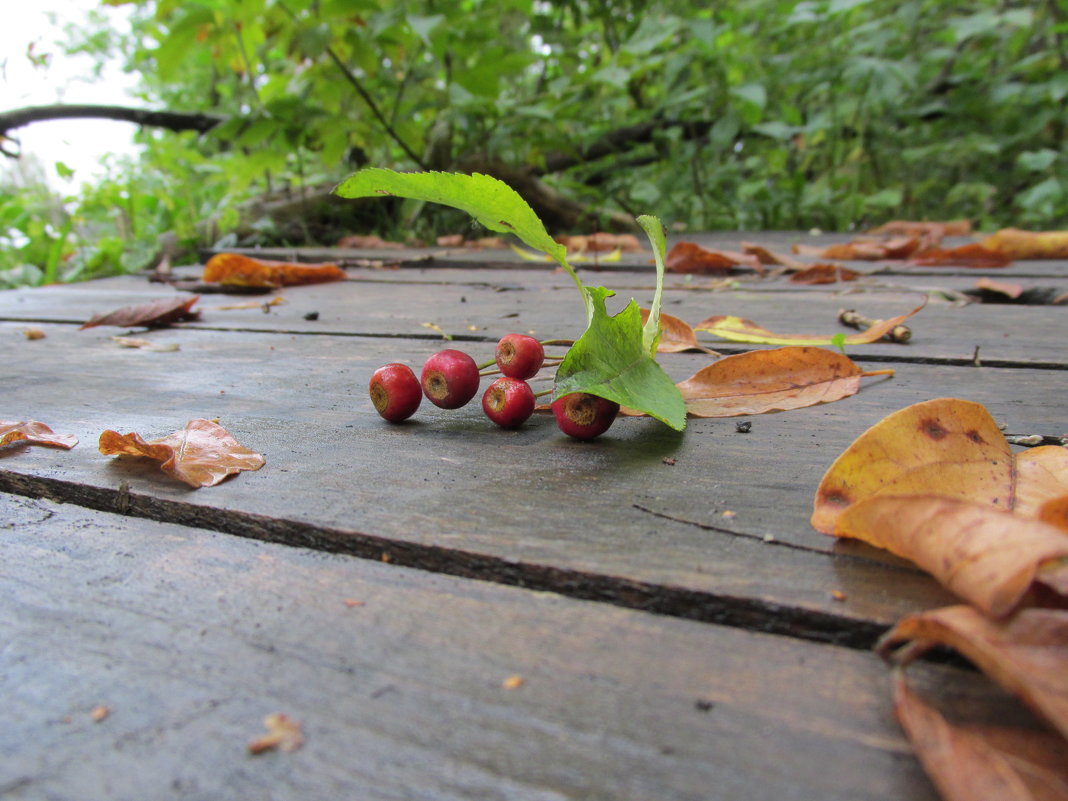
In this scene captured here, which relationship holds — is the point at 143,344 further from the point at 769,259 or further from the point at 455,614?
the point at 769,259

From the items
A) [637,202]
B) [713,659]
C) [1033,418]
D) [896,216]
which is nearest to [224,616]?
[713,659]

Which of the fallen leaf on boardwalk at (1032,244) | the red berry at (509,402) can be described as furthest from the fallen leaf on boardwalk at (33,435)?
the fallen leaf on boardwalk at (1032,244)

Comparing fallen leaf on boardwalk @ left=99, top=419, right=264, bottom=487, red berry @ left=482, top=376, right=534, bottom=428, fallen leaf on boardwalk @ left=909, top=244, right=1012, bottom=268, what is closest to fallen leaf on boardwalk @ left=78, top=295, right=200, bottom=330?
fallen leaf on boardwalk @ left=99, top=419, right=264, bottom=487

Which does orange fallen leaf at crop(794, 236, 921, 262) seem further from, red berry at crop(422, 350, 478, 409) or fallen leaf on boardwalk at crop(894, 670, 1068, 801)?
fallen leaf on boardwalk at crop(894, 670, 1068, 801)

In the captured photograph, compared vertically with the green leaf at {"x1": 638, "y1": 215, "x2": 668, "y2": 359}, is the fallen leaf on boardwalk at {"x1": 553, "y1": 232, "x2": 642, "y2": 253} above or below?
below

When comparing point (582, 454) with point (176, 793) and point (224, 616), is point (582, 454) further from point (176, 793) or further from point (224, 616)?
point (176, 793)

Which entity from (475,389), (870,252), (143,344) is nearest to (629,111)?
(870,252)
